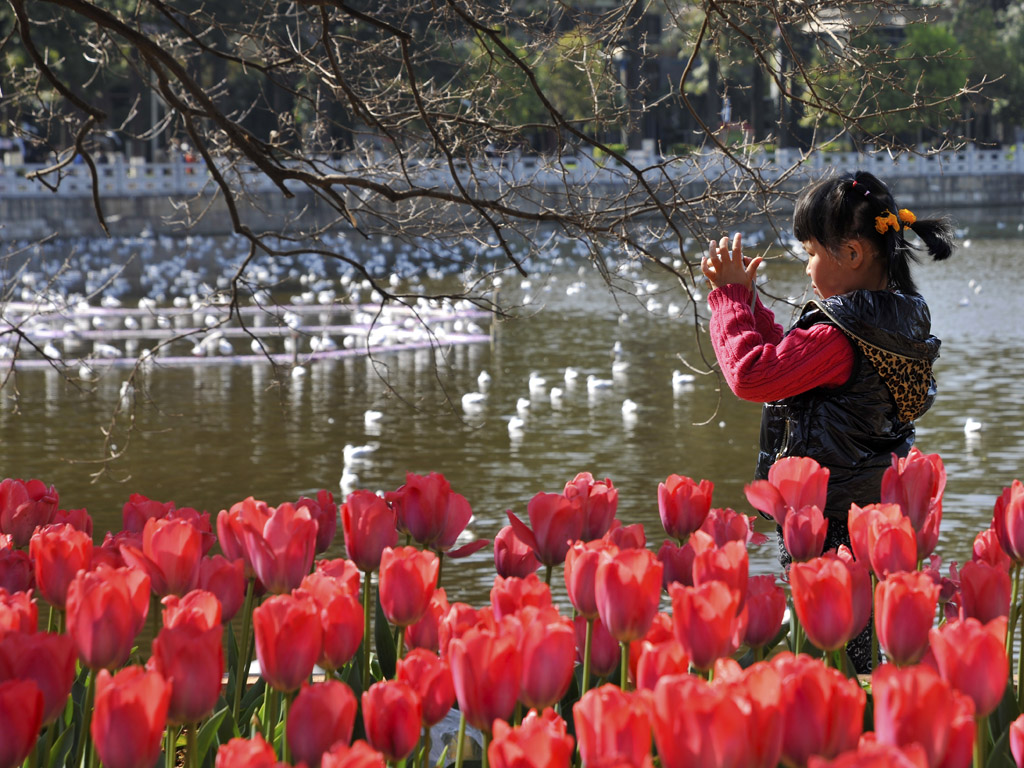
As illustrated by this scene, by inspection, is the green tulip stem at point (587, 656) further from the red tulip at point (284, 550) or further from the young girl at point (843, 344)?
the young girl at point (843, 344)

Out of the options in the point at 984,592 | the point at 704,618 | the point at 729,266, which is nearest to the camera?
the point at 704,618

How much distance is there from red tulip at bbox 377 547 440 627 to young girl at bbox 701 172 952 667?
1.28 m

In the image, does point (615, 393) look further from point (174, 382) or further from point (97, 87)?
point (97, 87)

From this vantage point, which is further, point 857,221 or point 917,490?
point 857,221

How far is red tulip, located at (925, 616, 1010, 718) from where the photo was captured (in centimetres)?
125

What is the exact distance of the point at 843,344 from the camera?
2.78 meters

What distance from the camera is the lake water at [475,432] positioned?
7623 mm

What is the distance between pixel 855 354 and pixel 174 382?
9833mm

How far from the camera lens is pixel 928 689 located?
107cm

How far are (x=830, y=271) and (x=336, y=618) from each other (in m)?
1.72

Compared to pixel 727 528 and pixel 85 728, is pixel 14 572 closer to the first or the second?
pixel 85 728

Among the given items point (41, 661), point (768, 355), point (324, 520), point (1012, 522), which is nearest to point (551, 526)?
point (324, 520)

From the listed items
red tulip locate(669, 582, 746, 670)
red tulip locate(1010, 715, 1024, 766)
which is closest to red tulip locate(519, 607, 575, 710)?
red tulip locate(669, 582, 746, 670)

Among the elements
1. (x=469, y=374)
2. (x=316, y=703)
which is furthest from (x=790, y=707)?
(x=469, y=374)
